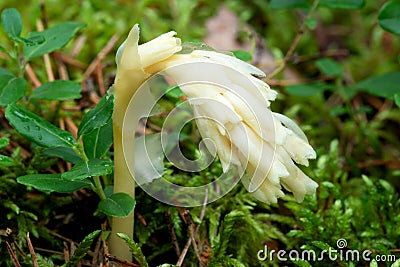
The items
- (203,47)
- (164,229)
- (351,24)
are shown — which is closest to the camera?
(203,47)

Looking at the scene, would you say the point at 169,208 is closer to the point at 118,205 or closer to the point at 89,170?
the point at 118,205

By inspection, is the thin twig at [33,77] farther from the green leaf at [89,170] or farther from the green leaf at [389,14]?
the green leaf at [389,14]

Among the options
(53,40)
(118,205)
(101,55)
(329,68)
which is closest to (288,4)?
(329,68)

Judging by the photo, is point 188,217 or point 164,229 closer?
point 188,217

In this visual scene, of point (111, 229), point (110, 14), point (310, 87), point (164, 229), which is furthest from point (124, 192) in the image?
point (110, 14)

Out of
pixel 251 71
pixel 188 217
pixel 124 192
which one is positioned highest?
pixel 251 71

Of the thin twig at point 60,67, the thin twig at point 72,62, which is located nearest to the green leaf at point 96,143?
the thin twig at point 60,67

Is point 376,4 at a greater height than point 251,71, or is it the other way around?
point 251,71

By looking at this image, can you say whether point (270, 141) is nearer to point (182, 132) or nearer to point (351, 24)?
point (182, 132)
